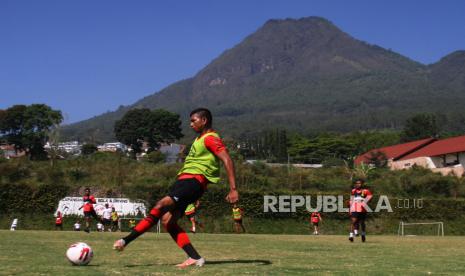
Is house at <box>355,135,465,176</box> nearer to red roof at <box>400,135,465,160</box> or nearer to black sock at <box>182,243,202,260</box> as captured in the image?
red roof at <box>400,135,465,160</box>

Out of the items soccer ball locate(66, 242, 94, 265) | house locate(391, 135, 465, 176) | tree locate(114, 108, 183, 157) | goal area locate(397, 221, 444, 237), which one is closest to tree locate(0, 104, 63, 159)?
tree locate(114, 108, 183, 157)

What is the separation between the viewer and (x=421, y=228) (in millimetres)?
44000

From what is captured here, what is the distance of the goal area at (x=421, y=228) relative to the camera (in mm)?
43219

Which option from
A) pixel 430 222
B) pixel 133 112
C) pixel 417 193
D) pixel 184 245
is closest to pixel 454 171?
pixel 417 193

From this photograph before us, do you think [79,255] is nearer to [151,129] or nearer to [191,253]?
[191,253]

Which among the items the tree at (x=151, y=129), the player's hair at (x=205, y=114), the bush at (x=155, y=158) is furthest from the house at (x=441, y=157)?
the player's hair at (x=205, y=114)

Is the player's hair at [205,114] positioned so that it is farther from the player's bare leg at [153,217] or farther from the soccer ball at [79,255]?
the soccer ball at [79,255]

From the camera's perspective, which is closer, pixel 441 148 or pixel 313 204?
pixel 313 204

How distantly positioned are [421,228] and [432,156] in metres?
38.0

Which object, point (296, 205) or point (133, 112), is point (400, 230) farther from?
point (133, 112)

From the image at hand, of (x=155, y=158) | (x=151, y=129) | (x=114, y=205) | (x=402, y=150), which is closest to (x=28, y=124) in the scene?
(x=151, y=129)

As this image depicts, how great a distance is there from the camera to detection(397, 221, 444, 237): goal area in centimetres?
4322

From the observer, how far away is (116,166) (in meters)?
58.1

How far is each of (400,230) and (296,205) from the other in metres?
7.08
